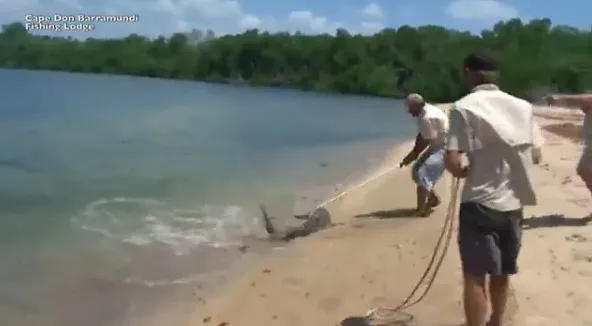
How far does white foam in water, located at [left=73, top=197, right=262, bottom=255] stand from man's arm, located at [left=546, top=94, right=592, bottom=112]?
6.66 m

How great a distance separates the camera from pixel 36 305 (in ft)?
29.7

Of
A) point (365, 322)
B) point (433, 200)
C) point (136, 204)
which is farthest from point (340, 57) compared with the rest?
point (365, 322)

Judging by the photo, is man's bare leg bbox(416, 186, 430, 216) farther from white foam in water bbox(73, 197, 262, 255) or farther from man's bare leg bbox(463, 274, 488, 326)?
man's bare leg bbox(463, 274, 488, 326)

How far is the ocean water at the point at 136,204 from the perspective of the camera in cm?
953

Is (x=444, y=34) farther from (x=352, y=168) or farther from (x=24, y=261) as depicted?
(x=24, y=261)

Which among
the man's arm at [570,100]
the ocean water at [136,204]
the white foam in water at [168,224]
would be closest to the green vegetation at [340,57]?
the ocean water at [136,204]

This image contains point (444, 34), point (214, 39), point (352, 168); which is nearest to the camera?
point (352, 168)

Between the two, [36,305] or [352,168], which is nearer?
[36,305]

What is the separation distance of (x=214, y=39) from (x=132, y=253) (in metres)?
145

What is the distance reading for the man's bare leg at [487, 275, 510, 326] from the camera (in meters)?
5.29

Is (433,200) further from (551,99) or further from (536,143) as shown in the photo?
(536,143)

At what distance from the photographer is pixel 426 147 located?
10297 millimetres

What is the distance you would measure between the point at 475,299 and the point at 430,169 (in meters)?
5.47

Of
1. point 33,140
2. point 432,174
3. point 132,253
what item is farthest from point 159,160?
point 432,174
